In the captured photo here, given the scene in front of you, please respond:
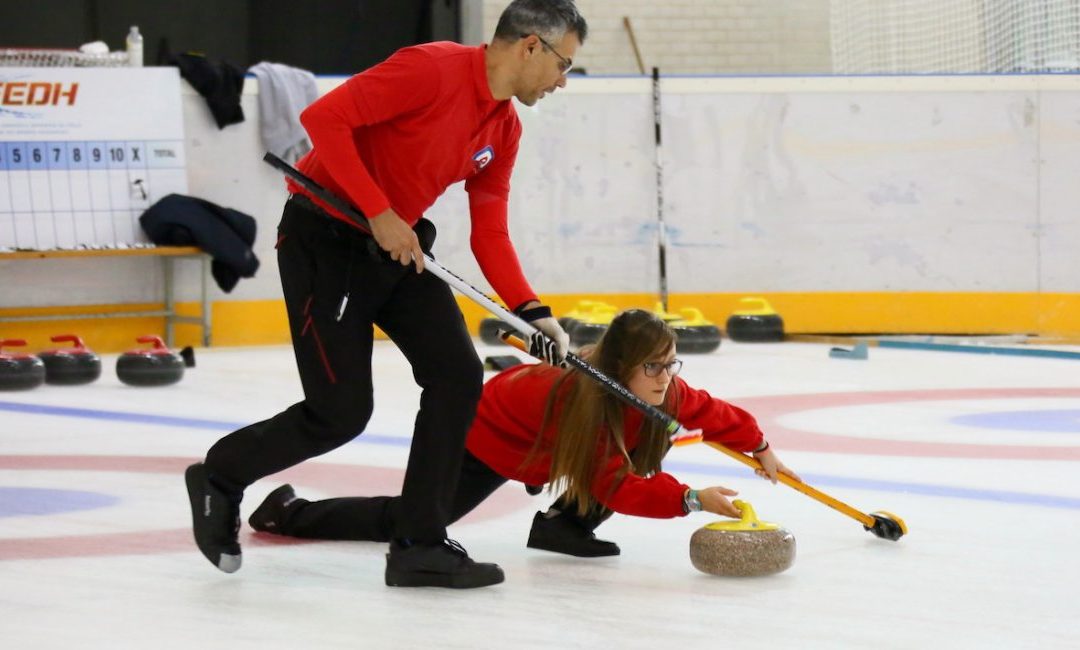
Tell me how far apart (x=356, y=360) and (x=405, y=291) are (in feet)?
0.51

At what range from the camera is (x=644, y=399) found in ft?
9.35

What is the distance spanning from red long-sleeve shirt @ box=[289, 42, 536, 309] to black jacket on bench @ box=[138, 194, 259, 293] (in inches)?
204

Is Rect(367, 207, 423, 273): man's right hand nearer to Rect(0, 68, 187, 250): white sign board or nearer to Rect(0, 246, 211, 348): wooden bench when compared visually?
Rect(0, 246, 211, 348): wooden bench

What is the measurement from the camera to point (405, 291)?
279 cm

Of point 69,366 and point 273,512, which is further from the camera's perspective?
point 69,366

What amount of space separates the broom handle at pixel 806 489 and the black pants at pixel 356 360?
53 cm

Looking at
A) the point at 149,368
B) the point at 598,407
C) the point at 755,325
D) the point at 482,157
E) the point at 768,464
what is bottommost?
the point at 755,325

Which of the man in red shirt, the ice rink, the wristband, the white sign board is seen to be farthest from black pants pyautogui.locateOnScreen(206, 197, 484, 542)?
the white sign board

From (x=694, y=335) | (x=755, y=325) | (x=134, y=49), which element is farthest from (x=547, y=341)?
(x=134, y=49)

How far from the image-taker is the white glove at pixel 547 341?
2799mm

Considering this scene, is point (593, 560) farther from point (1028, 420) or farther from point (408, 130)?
point (1028, 420)

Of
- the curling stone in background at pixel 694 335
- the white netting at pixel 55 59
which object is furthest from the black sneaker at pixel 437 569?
the white netting at pixel 55 59

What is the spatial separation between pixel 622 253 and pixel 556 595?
6120 mm

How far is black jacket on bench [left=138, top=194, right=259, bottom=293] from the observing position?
7918 millimetres
